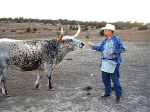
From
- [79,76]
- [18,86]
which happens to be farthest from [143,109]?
[18,86]

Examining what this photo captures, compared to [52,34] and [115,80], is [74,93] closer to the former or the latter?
[115,80]

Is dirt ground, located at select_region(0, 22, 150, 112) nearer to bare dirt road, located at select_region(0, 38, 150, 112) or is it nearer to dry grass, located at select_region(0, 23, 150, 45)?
bare dirt road, located at select_region(0, 38, 150, 112)

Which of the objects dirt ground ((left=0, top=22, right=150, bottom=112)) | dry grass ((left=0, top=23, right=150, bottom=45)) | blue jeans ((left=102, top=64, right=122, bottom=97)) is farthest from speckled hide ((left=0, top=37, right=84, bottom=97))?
dry grass ((left=0, top=23, right=150, bottom=45))

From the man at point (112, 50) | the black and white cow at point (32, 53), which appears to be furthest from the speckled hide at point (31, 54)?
the man at point (112, 50)

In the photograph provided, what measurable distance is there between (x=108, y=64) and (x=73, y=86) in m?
2.32

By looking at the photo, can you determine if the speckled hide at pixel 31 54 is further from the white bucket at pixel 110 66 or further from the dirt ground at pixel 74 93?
the white bucket at pixel 110 66

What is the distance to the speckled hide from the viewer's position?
6.26m

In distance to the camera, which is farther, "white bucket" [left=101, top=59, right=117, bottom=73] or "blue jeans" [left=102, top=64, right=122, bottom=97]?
"blue jeans" [left=102, top=64, right=122, bottom=97]

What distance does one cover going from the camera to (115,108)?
18.7 feet

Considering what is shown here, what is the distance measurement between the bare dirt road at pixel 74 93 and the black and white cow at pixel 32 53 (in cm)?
53

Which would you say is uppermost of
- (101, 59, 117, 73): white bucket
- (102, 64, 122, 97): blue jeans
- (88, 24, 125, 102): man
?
(88, 24, 125, 102): man

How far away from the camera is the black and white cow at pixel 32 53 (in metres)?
6.27

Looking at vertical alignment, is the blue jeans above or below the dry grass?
→ above

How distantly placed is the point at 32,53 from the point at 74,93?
1.95 meters
